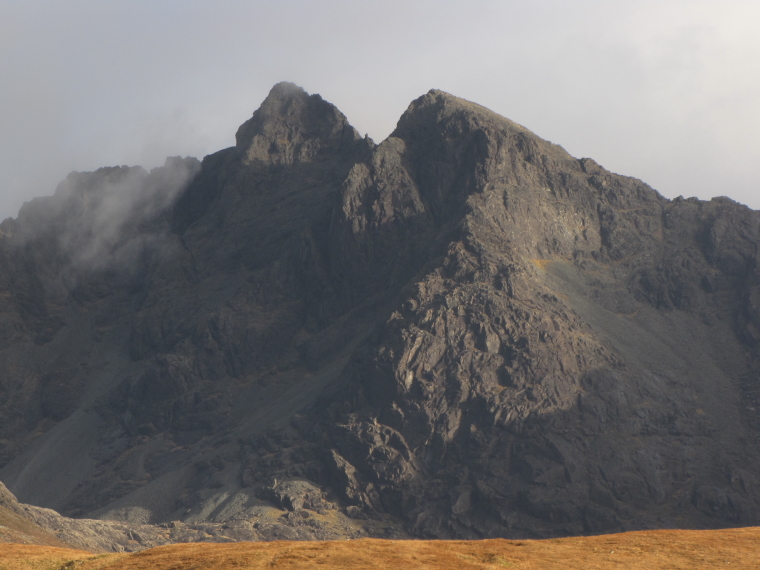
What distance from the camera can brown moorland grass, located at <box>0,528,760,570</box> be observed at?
62406mm

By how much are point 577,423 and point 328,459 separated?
190 ft

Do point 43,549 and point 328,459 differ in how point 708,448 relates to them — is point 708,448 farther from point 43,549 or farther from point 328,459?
point 43,549

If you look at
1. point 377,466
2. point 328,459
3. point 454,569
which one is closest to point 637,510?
point 377,466

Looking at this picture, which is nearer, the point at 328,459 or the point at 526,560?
the point at 526,560

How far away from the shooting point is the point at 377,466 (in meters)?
191

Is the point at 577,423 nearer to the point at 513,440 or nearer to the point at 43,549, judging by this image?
the point at 513,440

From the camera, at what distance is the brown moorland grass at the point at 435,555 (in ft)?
205

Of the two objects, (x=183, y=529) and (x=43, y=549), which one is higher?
(x=43, y=549)

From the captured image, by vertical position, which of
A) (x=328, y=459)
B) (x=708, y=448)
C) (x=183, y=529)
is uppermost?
(x=708, y=448)

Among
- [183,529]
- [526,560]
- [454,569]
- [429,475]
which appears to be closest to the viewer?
[454,569]

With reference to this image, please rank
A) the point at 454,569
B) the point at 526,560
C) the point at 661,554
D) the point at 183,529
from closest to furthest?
the point at 454,569, the point at 526,560, the point at 661,554, the point at 183,529

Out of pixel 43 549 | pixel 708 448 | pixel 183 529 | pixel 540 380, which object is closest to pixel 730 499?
pixel 708 448

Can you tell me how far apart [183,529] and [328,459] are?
38.5 meters

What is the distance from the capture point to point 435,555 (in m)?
65.1
